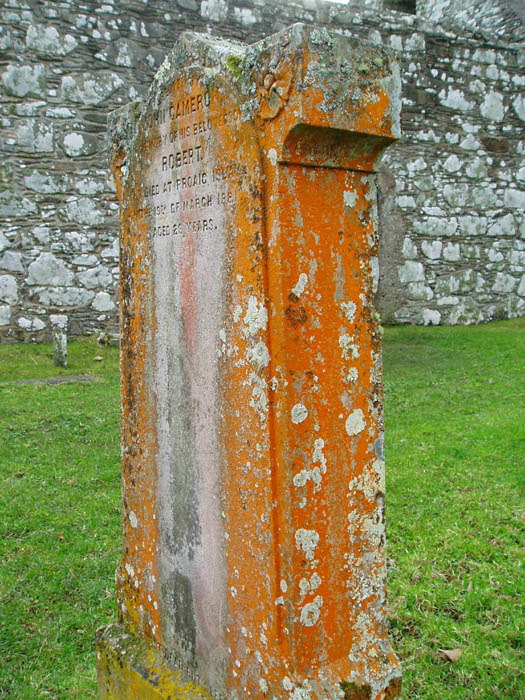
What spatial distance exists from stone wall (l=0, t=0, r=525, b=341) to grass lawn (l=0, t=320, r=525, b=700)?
1881mm

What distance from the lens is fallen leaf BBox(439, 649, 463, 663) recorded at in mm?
3023

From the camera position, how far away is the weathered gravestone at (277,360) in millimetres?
1967

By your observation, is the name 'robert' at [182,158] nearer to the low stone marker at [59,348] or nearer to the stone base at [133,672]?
the stone base at [133,672]

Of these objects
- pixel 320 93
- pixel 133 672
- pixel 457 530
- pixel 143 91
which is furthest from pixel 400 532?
pixel 143 91

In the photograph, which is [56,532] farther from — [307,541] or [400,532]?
[307,541]

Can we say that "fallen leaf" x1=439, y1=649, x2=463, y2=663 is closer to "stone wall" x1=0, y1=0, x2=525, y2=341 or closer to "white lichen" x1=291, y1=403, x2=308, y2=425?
"white lichen" x1=291, y1=403, x2=308, y2=425

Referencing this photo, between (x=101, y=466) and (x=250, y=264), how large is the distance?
3.69m

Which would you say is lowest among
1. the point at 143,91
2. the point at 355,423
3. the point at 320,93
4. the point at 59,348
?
the point at 59,348

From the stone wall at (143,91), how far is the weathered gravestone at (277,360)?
6.92m

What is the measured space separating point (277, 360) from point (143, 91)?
8.38m

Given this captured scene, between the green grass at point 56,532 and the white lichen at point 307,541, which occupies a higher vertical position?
the white lichen at point 307,541

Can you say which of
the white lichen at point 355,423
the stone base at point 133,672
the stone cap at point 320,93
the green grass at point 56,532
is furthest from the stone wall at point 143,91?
the white lichen at point 355,423

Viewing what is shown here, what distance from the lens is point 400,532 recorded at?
13.8 feet

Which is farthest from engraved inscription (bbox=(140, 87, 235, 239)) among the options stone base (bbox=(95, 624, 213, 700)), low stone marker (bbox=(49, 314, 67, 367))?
low stone marker (bbox=(49, 314, 67, 367))
